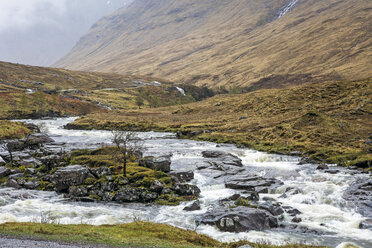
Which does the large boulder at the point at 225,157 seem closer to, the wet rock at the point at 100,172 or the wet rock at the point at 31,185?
the wet rock at the point at 100,172

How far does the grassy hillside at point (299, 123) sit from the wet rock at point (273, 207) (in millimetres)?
22338

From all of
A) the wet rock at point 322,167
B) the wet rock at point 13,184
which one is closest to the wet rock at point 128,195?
the wet rock at point 13,184

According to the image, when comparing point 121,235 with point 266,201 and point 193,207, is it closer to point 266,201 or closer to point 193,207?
point 193,207

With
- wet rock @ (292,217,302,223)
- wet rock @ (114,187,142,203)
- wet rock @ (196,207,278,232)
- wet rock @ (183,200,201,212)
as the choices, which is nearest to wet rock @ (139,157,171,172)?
wet rock @ (114,187,142,203)

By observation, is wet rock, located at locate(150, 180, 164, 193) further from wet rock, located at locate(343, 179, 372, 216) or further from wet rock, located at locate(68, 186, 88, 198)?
wet rock, located at locate(343, 179, 372, 216)

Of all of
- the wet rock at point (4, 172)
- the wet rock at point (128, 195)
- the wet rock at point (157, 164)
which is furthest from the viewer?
the wet rock at point (157, 164)

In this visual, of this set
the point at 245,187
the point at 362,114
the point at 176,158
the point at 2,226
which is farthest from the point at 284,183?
the point at 362,114

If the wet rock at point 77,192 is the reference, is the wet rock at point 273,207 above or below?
below

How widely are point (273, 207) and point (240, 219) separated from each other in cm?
537

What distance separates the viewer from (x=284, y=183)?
1561 inches

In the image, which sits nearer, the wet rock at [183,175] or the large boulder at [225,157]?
the wet rock at [183,175]

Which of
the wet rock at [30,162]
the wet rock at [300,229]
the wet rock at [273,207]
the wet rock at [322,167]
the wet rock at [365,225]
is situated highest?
the wet rock at [30,162]

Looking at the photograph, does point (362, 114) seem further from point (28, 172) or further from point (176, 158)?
point (28, 172)

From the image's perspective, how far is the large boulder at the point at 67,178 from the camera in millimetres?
37688
